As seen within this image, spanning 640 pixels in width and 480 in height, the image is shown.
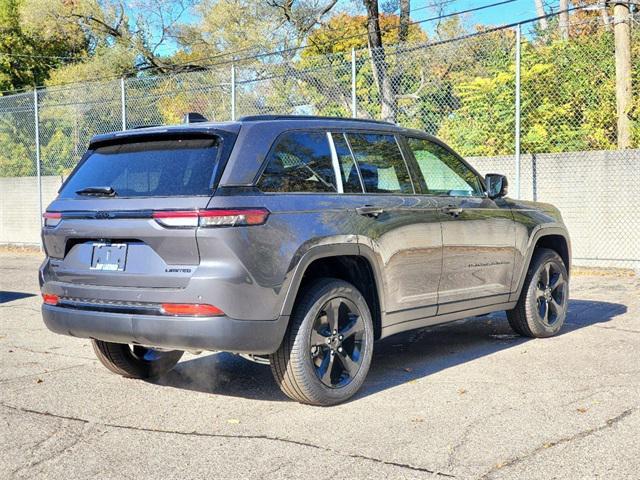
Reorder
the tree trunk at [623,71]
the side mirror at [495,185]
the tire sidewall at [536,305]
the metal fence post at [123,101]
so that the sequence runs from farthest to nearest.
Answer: the metal fence post at [123,101] → the tree trunk at [623,71] → the tire sidewall at [536,305] → the side mirror at [495,185]

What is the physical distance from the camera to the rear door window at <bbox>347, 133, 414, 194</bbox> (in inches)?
231

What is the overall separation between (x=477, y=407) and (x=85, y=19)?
110ft

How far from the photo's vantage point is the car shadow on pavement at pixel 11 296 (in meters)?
10.9

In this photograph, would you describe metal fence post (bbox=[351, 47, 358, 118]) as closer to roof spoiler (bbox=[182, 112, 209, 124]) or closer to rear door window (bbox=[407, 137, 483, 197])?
rear door window (bbox=[407, 137, 483, 197])

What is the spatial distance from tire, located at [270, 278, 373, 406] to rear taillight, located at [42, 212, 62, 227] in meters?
→ 1.73

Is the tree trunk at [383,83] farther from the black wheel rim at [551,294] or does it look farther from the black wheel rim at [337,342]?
the black wheel rim at [337,342]

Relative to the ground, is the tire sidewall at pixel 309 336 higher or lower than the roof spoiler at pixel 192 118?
lower

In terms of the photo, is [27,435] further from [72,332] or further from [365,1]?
[365,1]

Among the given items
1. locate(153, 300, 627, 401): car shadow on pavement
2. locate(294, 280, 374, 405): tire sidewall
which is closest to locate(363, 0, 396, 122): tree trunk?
locate(153, 300, 627, 401): car shadow on pavement

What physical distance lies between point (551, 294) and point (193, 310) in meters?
4.12

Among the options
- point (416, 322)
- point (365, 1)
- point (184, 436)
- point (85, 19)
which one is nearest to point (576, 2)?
point (365, 1)

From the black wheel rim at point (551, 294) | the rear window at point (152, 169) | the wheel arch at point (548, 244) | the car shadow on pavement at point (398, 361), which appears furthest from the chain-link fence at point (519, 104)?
the rear window at point (152, 169)

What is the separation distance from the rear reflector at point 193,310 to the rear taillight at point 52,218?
1.19 metres

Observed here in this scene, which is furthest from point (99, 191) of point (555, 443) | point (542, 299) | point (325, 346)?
point (542, 299)
